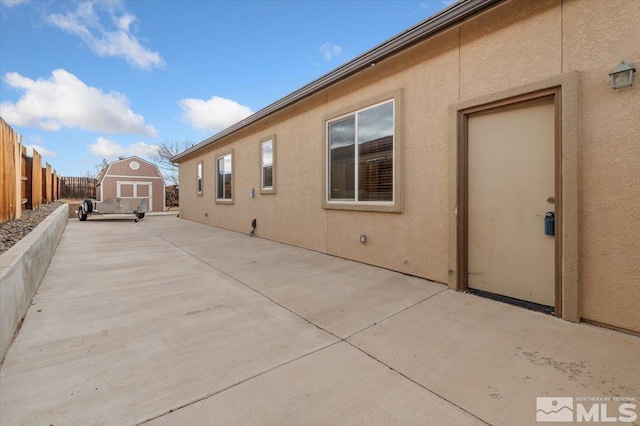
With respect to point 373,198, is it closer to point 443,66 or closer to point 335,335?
point 443,66

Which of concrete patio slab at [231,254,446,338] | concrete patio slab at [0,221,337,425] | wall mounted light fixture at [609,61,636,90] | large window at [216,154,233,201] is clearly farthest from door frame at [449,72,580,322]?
large window at [216,154,233,201]

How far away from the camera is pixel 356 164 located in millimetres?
5117

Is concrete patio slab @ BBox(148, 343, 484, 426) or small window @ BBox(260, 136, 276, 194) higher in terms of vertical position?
small window @ BBox(260, 136, 276, 194)

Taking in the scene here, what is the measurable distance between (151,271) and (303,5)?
793 centimetres

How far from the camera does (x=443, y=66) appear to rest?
377 centimetres

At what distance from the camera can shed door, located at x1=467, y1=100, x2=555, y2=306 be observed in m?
2.99

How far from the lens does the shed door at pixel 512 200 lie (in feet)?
9.82

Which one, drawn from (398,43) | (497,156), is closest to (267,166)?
(398,43)

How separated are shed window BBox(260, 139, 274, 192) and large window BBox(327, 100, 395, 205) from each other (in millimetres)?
2361

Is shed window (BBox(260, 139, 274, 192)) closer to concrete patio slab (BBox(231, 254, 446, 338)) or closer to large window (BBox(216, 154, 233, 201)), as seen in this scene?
large window (BBox(216, 154, 233, 201))

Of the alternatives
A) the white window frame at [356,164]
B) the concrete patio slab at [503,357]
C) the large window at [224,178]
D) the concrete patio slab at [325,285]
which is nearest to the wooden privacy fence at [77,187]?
the large window at [224,178]

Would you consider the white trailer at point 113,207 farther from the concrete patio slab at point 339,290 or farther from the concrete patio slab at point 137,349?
the concrete patio slab at point 339,290

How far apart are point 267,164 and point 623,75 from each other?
6774mm

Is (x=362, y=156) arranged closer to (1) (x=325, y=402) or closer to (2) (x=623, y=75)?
(2) (x=623, y=75)
